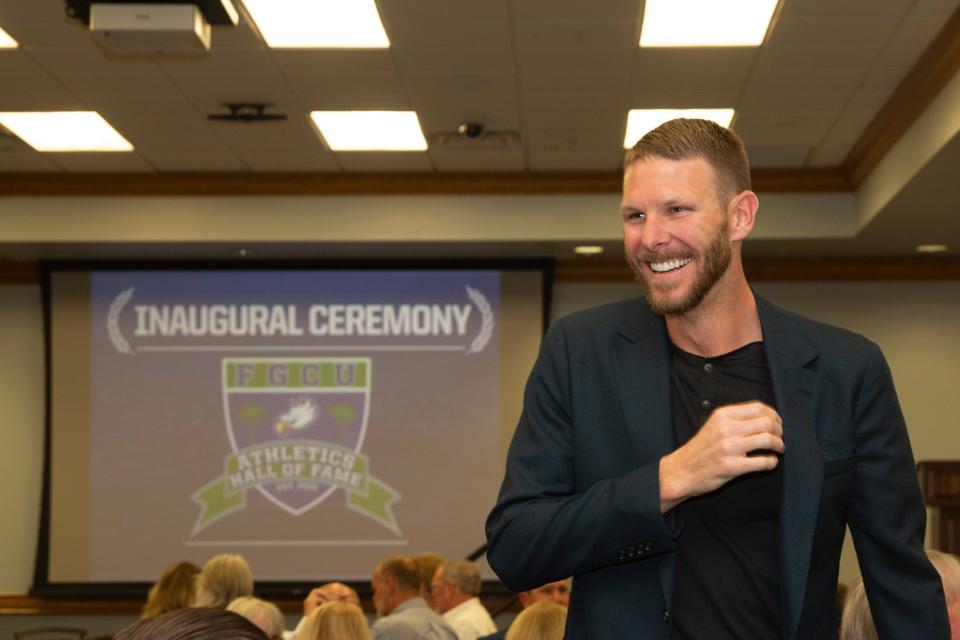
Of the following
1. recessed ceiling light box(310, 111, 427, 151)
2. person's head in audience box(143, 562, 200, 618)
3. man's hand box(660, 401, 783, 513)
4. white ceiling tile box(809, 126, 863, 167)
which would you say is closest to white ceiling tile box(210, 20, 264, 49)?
recessed ceiling light box(310, 111, 427, 151)

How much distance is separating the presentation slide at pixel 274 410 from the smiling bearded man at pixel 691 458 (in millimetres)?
9113

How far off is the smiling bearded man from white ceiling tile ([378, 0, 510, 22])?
16.1ft

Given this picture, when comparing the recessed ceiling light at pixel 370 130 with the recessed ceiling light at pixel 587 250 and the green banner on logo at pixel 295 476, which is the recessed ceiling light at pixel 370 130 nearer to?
the recessed ceiling light at pixel 587 250

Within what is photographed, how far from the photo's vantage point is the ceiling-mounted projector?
5.80m

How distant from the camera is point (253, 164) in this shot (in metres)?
9.85

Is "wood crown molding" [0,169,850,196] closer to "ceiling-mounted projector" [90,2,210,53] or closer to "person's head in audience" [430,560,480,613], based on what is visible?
"person's head in audience" [430,560,480,613]

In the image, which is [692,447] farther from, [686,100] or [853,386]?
[686,100]

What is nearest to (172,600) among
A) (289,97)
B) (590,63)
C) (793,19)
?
(289,97)

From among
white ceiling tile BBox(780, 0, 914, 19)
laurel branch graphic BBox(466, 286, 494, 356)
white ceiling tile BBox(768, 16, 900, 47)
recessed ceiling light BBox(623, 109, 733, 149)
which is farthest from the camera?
laurel branch graphic BBox(466, 286, 494, 356)

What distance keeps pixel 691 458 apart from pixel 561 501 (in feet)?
0.63

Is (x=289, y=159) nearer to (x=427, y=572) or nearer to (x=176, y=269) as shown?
(x=176, y=269)

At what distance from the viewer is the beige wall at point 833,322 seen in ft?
36.1

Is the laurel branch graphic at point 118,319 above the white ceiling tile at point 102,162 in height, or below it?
below

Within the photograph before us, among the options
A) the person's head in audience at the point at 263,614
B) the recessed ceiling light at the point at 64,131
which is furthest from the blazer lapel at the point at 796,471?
the recessed ceiling light at the point at 64,131
